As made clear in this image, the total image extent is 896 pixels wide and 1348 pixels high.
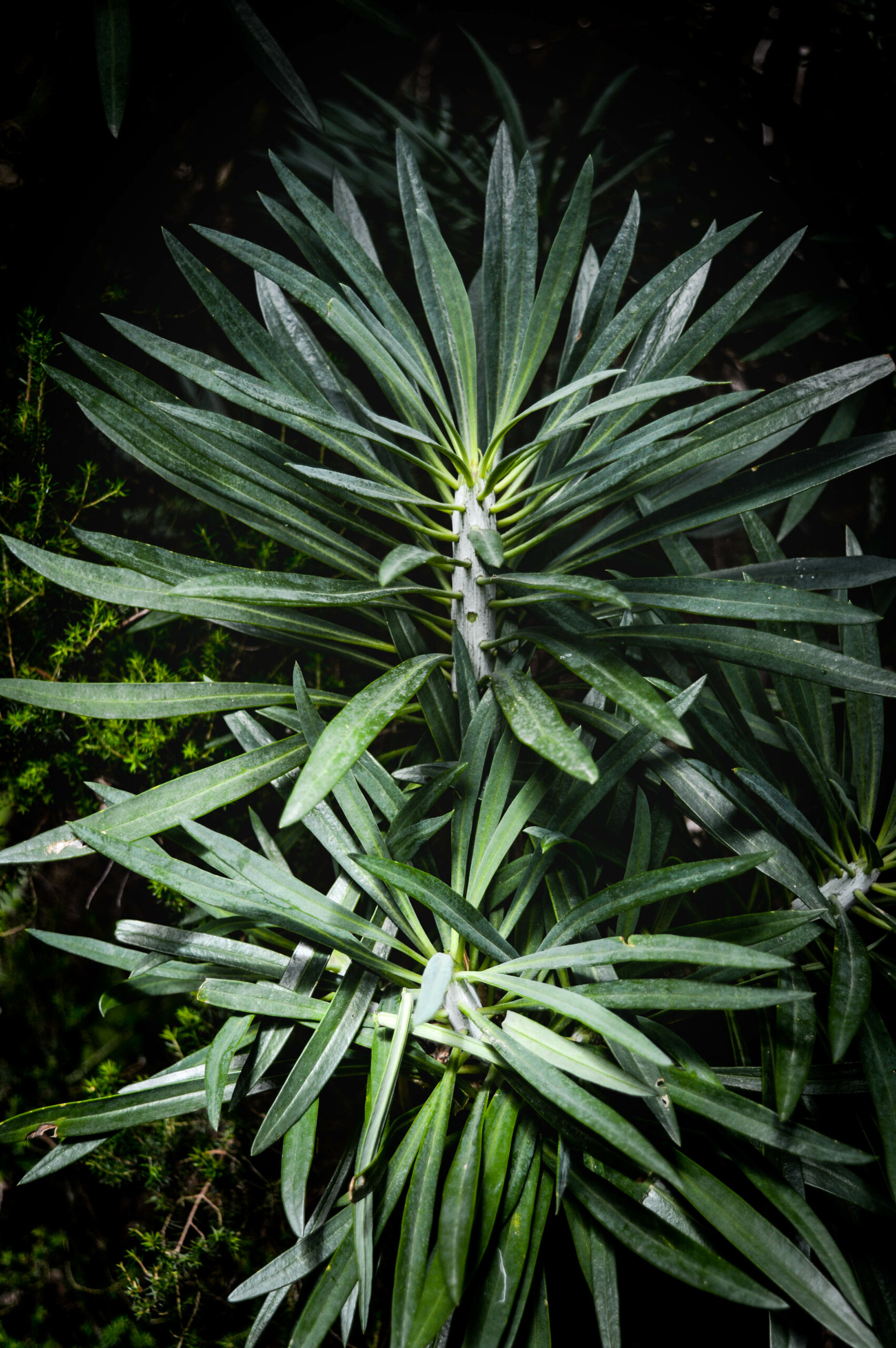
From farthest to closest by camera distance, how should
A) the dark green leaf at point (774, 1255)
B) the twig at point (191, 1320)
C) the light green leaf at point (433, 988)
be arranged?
the twig at point (191, 1320) → the dark green leaf at point (774, 1255) → the light green leaf at point (433, 988)

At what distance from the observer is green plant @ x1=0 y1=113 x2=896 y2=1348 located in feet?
1.88

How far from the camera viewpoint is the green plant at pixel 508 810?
22.5 inches

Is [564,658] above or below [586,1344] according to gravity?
above

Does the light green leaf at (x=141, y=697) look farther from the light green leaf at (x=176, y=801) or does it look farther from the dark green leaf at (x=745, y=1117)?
the dark green leaf at (x=745, y=1117)

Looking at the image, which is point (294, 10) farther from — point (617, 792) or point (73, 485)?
point (617, 792)

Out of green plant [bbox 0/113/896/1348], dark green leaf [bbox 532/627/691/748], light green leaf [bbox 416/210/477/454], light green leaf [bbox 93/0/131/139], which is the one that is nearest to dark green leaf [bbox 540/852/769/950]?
green plant [bbox 0/113/896/1348]

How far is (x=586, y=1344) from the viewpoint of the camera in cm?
85

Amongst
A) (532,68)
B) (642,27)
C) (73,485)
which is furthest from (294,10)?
(73,485)

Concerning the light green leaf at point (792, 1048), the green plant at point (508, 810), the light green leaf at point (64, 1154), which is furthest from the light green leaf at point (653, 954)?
the light green leaf at point (64, 1154)

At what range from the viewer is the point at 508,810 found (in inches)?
27.2

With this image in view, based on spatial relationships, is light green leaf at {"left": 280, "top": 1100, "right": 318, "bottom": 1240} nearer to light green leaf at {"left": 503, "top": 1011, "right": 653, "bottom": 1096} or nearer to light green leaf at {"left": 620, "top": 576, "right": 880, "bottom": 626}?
light green leaf at {"left": 503, "top": 1011, "right": 653, "bottom": 1096}

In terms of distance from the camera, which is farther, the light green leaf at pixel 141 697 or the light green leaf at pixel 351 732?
the light green leaf at pixel 141 697

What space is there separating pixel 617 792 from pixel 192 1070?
52 cm

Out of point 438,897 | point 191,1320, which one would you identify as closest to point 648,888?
point 438,897
